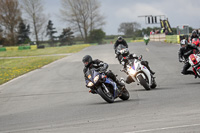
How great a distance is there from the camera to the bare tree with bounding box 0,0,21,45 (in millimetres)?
102525

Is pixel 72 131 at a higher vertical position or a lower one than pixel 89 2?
lower

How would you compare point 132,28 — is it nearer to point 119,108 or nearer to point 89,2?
point 89,2

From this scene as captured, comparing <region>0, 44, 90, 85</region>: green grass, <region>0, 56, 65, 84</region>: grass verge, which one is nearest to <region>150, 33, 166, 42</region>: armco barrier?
<region>0, 44, 90, 85</region>: green grass

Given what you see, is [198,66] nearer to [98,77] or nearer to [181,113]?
[98,77]

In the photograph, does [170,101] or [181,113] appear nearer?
[181,113]

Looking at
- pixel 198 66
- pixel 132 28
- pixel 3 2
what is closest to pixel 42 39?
pixel 3 2

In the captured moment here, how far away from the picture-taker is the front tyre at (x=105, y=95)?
10641mm

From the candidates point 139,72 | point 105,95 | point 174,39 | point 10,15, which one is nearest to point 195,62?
point 139,72

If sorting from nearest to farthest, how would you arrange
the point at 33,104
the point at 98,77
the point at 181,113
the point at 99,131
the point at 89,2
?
1. the point at 99,131
2. the point at 181,113
3. the point at 98,77
4. the point at 33,104
5. the point at 89,2

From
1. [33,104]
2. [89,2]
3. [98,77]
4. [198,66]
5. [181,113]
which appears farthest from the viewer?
[89,2]

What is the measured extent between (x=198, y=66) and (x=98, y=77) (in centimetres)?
449

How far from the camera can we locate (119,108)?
9.84 m

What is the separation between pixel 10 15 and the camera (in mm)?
104438

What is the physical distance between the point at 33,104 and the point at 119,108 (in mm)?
3791
